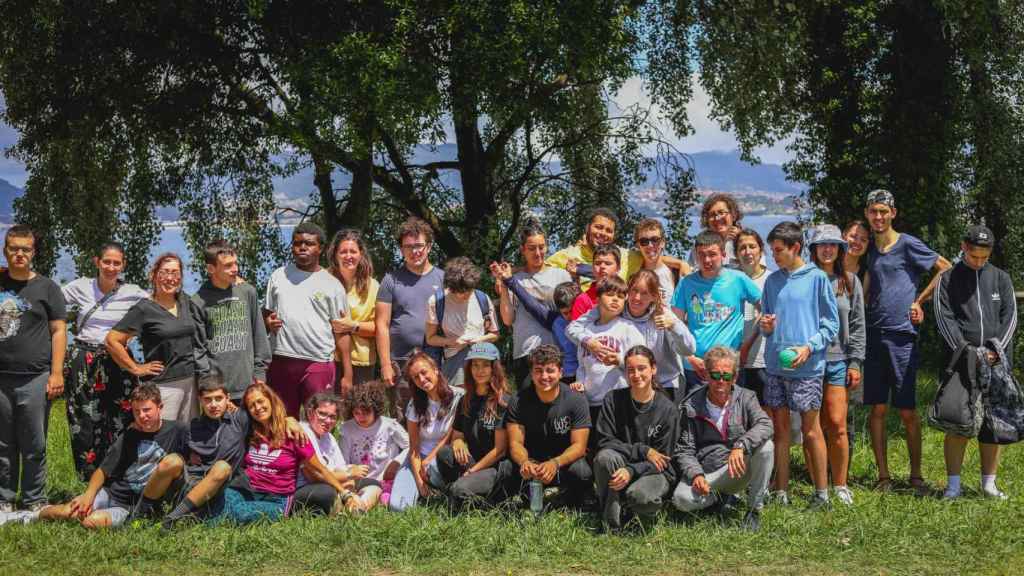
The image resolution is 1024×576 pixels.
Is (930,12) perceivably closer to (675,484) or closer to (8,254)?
(675,484)

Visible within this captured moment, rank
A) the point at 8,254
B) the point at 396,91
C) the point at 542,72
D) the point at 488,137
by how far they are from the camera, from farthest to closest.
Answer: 1. the point at 488,137
2. the point at 542,72
3. the point at 396,91
4. the point at 8,254

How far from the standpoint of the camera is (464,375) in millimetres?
6543

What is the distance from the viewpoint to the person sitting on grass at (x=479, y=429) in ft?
20.4

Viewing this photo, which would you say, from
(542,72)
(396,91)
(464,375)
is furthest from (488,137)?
(464,375)

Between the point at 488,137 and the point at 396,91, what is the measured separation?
15.0ft

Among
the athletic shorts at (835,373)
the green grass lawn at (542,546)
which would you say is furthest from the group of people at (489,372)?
the green grass lawn at (542,546)

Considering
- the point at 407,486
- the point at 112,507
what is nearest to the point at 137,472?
the point at 112,507

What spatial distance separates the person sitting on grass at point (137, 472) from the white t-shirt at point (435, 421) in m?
1.44

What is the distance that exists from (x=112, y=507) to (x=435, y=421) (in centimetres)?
201

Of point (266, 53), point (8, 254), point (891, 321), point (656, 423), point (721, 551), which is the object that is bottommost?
point (721, 551)

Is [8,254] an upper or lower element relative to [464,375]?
upper

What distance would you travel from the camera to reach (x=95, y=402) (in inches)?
263

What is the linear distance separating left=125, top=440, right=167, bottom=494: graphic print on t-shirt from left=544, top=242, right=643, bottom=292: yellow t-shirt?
9.07 feet

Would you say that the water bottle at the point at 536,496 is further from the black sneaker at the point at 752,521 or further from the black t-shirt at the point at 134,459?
the black t-shirt at the point at 134,459
